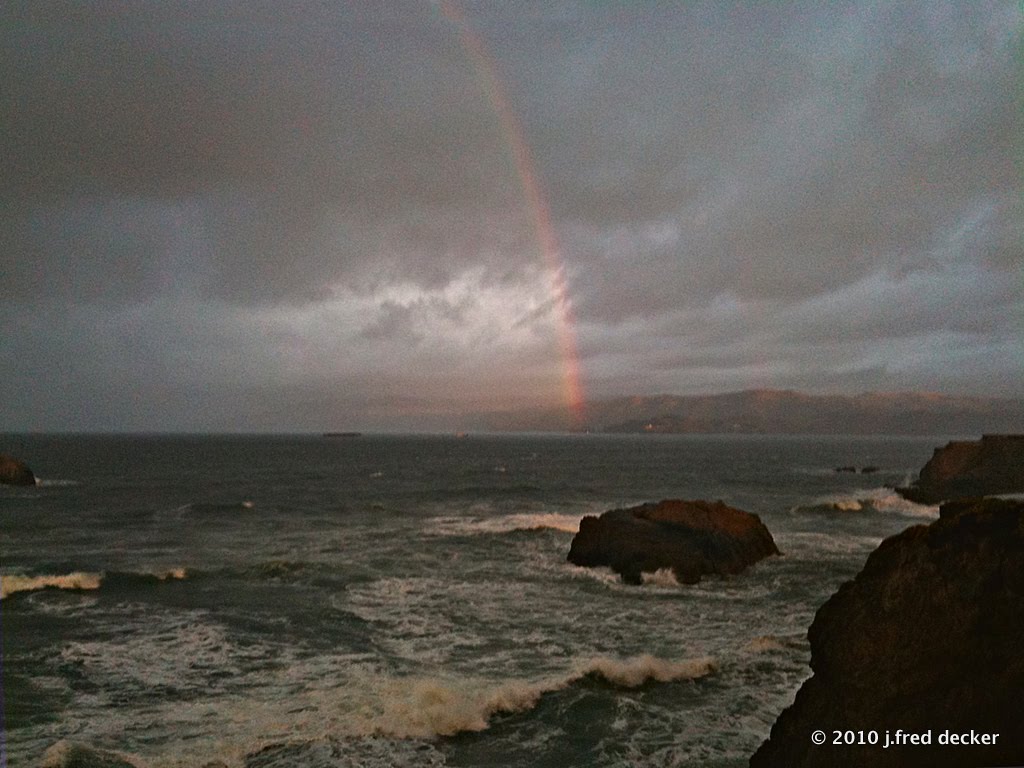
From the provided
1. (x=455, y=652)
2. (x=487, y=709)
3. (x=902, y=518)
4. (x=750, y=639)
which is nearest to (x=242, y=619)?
(x=455, y=652)

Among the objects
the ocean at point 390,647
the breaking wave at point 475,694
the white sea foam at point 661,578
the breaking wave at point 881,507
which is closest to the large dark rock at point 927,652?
the ocean at point 390,647

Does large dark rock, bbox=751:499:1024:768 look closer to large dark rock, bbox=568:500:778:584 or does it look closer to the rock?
large dark rock, bbox=568:500:778:584

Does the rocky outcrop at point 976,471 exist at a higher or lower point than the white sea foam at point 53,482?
higher

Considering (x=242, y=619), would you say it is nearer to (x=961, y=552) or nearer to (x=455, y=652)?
(x=455, y=652)

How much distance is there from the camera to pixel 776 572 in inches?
1209

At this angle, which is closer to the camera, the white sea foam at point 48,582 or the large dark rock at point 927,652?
the large dark rock at point 927,652

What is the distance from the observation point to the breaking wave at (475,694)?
1478 centimetres

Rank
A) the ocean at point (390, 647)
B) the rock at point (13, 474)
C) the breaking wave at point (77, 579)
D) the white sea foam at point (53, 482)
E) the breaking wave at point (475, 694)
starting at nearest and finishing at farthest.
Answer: the ocean at point (390, 647)
the breaking wave at point (475, 694)
the breaking wave at point (77, 579)
the rock at point (13, 474)
the white sea foam at point (53, 482)

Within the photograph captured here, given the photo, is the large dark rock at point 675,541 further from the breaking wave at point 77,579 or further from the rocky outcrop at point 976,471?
the rocky outcrop at point 976,471

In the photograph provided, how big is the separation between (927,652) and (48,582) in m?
34.1

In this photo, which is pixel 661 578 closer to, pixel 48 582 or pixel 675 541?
pixel 675 541

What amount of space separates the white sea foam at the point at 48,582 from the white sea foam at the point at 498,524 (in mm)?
19985

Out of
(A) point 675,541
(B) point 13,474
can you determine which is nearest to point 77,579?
(A) point 675,541

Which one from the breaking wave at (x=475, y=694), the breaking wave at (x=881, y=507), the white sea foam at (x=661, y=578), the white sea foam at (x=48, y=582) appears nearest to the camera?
the breaking wave at (x=475, y=694)
